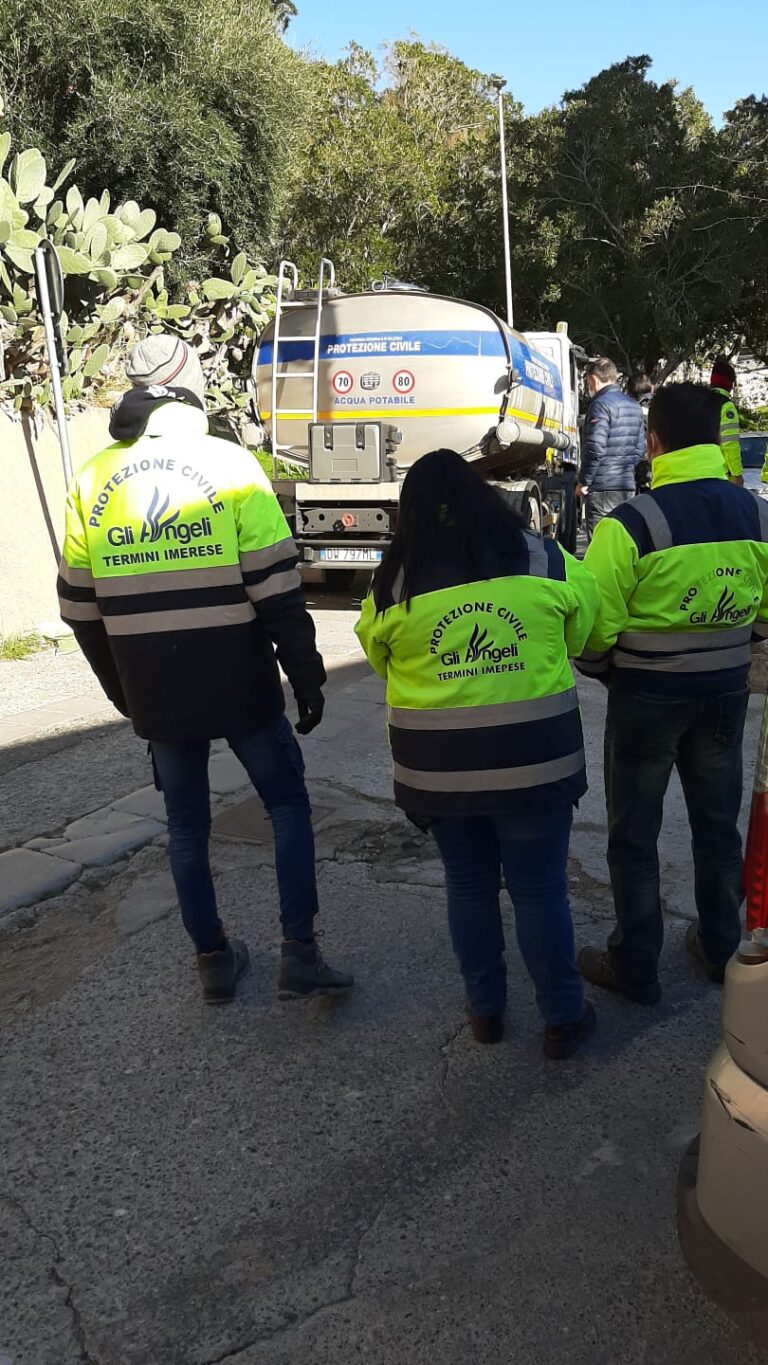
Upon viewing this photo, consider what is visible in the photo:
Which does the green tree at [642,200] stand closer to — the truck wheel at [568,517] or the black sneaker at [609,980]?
the truck wheel at [568,517]

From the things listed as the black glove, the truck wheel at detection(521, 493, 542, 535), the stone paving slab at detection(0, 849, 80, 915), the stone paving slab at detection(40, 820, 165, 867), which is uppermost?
the black glove

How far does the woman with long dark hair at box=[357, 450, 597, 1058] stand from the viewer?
8.88 ft

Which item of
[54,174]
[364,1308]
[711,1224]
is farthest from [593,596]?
[54,174]

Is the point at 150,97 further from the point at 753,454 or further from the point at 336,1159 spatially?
the point at 336,1159

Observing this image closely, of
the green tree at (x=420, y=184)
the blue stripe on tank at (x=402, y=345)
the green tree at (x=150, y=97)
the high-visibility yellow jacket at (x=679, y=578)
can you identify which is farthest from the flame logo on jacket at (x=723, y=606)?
the green tree at (x=420, y=184)

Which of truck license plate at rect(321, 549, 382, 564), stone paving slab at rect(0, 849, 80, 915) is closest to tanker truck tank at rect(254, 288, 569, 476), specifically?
truck license plate at rect(321, 549, 382, 564)

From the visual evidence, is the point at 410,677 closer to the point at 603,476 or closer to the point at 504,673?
the point at 504,673

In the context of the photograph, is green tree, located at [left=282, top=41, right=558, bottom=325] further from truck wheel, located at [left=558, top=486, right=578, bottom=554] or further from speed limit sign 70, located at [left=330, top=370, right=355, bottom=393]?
speed limit sign 70, located at [left=330, top=370, right=355, bottom=393]

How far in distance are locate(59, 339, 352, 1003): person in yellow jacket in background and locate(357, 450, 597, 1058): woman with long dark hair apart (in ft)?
1.21

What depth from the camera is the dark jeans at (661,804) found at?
319 cm

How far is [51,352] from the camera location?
8164 mm

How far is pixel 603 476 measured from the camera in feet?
30.6

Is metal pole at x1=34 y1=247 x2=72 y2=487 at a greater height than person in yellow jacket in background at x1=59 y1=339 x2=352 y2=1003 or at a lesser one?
greater

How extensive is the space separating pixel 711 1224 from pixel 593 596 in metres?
1.56
